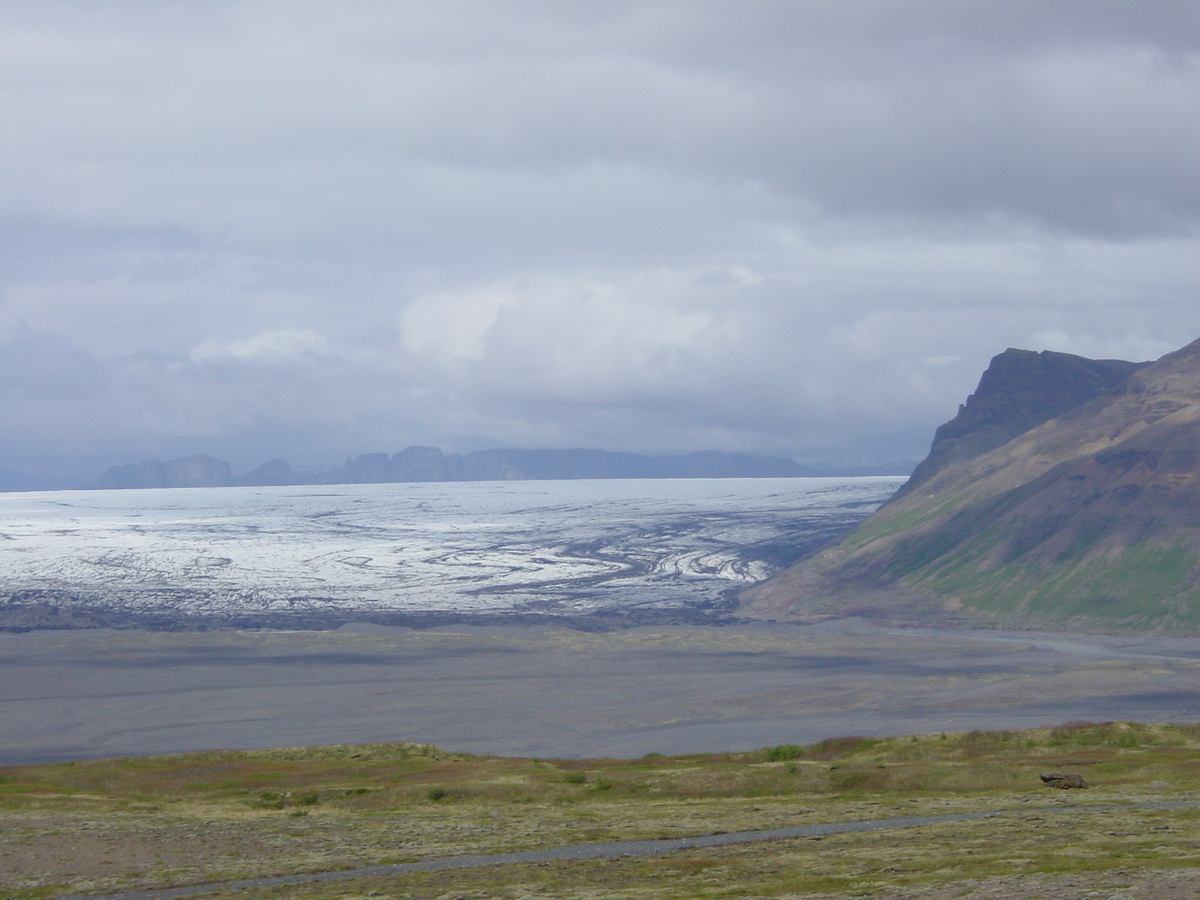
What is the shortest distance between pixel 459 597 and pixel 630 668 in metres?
74.2

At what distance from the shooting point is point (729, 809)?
4531 centimetres

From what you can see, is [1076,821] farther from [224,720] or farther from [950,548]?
[950,548]

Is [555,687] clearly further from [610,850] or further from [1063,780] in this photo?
[610,850]

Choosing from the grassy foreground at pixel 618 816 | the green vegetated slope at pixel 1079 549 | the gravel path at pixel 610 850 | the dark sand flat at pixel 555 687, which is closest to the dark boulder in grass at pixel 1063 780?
the grassy foreground at pixel 618 816

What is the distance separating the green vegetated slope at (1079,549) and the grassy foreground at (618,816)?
93096 millimetres

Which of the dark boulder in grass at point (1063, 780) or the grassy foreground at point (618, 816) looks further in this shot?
the dark boulder in grass at point (1063, 780)

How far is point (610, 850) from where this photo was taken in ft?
121

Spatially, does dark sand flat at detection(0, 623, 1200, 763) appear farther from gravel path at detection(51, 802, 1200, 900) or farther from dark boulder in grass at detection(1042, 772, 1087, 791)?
gravel path at detection(51, 802, 1200, 900)

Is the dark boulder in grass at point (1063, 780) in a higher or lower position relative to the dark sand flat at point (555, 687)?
higher

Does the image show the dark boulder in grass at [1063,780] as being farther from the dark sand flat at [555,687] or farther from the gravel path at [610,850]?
the dark sand flat at [555,687]

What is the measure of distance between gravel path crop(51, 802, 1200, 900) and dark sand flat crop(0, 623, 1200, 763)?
41.1 m

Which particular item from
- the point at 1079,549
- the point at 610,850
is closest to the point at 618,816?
the point at 610,850

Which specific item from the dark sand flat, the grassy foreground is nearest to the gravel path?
the grassy foreground

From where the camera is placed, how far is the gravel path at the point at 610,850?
108 ft
